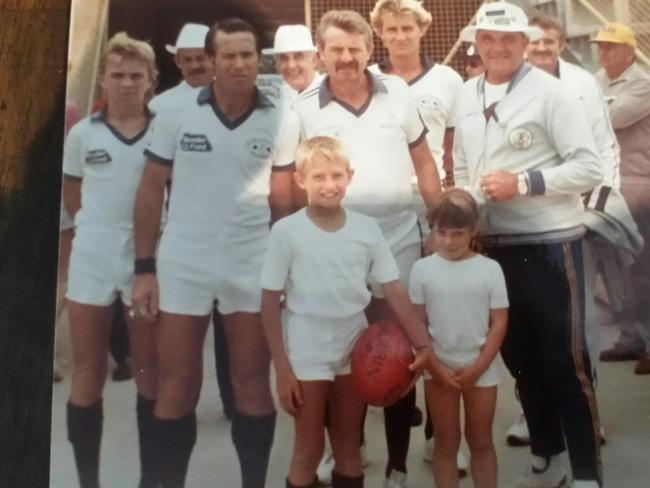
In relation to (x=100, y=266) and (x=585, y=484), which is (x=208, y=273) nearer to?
(x=100, y=266)

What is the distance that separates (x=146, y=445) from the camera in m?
1.48

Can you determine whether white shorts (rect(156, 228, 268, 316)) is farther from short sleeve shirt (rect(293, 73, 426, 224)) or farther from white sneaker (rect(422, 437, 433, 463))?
white sneaker (rect(422, 437, 433, 463))

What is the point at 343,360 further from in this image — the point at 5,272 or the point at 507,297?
the point at 5,272

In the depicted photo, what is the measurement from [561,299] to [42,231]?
0.96m

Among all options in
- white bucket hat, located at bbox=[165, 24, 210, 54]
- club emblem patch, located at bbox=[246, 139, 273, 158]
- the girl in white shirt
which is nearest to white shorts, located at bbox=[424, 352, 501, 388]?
the girl in white shirt

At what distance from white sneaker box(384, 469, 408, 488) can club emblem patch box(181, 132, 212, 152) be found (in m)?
0.64

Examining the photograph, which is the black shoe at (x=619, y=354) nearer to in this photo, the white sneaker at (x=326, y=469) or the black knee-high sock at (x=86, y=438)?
the white sneaker at (x=326, y=469)

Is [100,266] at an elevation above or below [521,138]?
below

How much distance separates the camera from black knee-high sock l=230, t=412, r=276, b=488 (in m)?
1.47

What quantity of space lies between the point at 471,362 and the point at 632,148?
1.60 ft

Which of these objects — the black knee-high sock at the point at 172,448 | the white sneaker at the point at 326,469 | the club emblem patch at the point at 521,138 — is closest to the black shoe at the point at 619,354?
the club emblem patch at the point at 521,138

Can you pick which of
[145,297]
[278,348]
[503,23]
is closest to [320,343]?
[278,348]

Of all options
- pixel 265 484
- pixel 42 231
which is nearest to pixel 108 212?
pixel 42 231

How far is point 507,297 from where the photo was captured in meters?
1.46
